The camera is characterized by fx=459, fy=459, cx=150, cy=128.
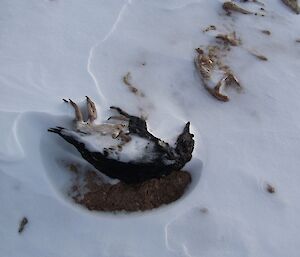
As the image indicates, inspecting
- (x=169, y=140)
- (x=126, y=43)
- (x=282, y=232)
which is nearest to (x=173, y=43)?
(x=126, y=43)

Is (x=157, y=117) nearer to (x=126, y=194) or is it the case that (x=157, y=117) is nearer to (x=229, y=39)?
(x=126, y=194)

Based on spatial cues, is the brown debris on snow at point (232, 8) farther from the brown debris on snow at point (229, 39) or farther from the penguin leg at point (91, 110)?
the penguin leg at point (91, 110)

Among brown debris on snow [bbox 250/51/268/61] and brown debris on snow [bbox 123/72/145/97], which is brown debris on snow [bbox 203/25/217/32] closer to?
brown debris on snow [bbox 250/51/268/61]

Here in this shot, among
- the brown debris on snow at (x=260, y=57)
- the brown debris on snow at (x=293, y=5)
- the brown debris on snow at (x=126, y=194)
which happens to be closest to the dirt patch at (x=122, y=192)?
the brown debris on snow at (x=126, y=194)

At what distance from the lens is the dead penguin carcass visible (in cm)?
162

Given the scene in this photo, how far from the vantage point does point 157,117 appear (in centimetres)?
187

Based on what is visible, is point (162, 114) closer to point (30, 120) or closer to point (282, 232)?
point (30, 120)

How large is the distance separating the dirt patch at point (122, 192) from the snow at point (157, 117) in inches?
1.2

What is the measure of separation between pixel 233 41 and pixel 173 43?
0.31 metres

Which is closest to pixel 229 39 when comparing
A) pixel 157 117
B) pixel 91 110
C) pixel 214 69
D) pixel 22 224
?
pixel 214 69

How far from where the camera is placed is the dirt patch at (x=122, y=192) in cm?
163

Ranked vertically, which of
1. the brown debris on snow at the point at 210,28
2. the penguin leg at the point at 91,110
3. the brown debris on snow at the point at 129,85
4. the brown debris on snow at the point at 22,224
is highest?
the brown debris on snow at the point at 210,28

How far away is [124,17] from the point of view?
7.54ft

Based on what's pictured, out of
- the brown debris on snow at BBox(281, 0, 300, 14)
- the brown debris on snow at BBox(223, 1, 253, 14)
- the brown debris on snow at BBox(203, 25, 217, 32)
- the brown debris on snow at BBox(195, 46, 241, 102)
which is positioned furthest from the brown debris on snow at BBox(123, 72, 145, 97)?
the brown debris on snow at BBox(281, 0, 300, 14)
